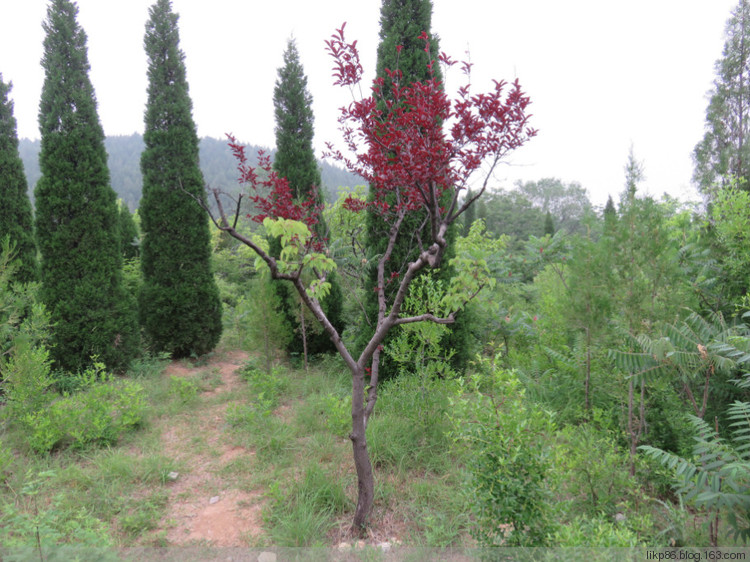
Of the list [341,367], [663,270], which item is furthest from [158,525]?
[663,270]

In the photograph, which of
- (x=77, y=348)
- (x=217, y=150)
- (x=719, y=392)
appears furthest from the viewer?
(x=217, y=150)

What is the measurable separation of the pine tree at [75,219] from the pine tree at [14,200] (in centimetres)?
162

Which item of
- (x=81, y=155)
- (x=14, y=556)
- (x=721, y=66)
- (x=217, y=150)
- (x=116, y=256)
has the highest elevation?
(x=217, y=150)

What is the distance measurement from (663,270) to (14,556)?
4.45 metres

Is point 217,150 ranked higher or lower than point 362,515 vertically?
higher

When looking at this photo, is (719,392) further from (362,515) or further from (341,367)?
(341,367)

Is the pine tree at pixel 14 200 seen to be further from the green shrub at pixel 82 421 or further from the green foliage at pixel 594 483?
the green foliage at pixel 594 483

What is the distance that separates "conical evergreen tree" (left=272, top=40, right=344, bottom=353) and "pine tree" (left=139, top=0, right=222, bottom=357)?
168 centimetres

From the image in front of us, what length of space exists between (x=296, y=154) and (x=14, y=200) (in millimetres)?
5515

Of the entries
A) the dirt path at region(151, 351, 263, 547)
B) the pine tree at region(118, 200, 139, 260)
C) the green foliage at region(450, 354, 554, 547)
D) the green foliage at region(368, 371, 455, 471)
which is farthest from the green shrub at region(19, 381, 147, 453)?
the pine tree at region(118, 200, 139, 260)

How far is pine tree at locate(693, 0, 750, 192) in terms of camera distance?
13.4 m

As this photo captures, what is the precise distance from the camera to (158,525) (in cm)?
284

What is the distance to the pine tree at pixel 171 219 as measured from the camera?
23.8 ft

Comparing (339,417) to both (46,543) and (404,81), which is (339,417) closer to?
(46,543)
